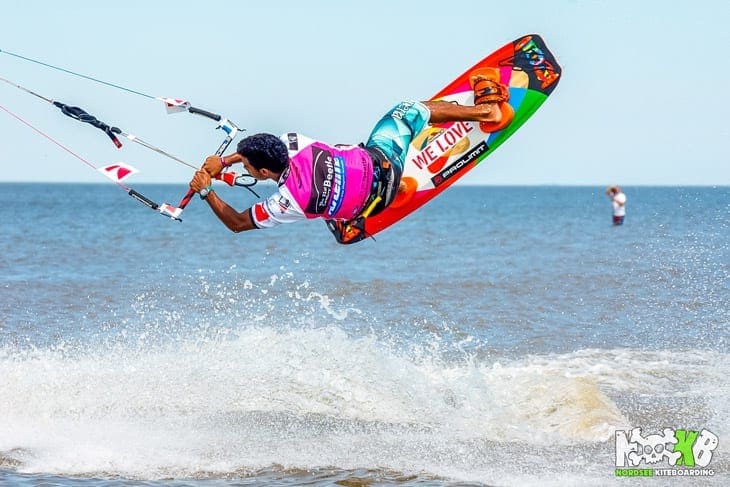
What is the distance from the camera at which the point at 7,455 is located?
303 inches

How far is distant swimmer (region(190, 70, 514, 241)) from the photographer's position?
7.41 meters

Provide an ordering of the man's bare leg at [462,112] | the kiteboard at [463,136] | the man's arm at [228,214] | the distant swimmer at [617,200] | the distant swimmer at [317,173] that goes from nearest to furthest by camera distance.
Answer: the distant swimmer at [317,173] < the man's arm at [228,214] < the man's bare leg at [462,112] < the kiteboard at [463,136] < the distant swimmer at [617,200]

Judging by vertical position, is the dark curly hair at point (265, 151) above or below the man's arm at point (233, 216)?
above

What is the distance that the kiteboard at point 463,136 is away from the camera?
31.5 ft

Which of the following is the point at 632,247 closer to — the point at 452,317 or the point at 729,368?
the point at 452,317

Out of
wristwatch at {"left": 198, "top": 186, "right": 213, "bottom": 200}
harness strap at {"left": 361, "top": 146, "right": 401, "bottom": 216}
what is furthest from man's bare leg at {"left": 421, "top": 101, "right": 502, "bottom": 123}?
wristwatch at {"left": 198, "top": 186, "right": 213, "bottom": 200}

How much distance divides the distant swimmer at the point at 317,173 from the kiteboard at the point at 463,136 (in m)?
1.27

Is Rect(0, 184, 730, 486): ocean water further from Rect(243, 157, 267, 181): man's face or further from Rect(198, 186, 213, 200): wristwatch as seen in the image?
Rect(243, 157, 267, 181): man's face

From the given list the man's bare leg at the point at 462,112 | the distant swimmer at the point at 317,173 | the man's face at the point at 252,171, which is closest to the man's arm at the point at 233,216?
the distant swimmer at the point at 317,173

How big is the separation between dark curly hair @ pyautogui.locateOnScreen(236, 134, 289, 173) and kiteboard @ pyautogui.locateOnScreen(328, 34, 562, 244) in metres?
2.27

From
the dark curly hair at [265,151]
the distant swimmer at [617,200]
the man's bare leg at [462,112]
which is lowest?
the distant swimmer at [617,200]

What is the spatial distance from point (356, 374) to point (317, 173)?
2.91 metres

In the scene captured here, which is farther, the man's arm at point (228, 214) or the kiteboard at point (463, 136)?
the kiteboard at point (463, 136)

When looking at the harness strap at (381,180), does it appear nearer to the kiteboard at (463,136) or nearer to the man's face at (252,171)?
the man's face at (252,171)
